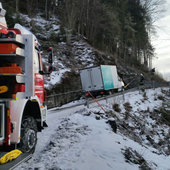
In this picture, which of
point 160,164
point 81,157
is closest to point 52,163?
point 81,157

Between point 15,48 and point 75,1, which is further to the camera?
point 75,1

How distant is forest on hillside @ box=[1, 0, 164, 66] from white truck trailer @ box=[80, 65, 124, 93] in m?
10.1

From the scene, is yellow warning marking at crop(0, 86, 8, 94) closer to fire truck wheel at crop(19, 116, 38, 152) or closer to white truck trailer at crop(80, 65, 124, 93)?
fire truck wheel at crop(19, 116, 38, 152)

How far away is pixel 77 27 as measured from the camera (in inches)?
1415

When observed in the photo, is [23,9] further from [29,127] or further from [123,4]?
[29,127]

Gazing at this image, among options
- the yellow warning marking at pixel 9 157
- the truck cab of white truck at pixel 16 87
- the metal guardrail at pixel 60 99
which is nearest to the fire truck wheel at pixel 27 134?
the truck cab of white truck at pixel 16 87

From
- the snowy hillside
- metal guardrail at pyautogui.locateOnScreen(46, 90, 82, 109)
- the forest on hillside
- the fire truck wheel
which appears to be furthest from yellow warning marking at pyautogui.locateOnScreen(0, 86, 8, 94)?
the forest on hillside

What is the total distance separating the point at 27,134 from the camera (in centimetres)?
425

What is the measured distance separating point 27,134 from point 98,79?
12.9 m

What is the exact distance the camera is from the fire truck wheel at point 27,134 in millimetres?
4125

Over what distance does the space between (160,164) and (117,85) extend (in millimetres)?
13617

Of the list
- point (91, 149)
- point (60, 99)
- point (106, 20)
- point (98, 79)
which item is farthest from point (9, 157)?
point (106, 20)

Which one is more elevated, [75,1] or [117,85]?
[75,1]

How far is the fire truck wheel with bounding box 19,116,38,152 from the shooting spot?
412 cm
